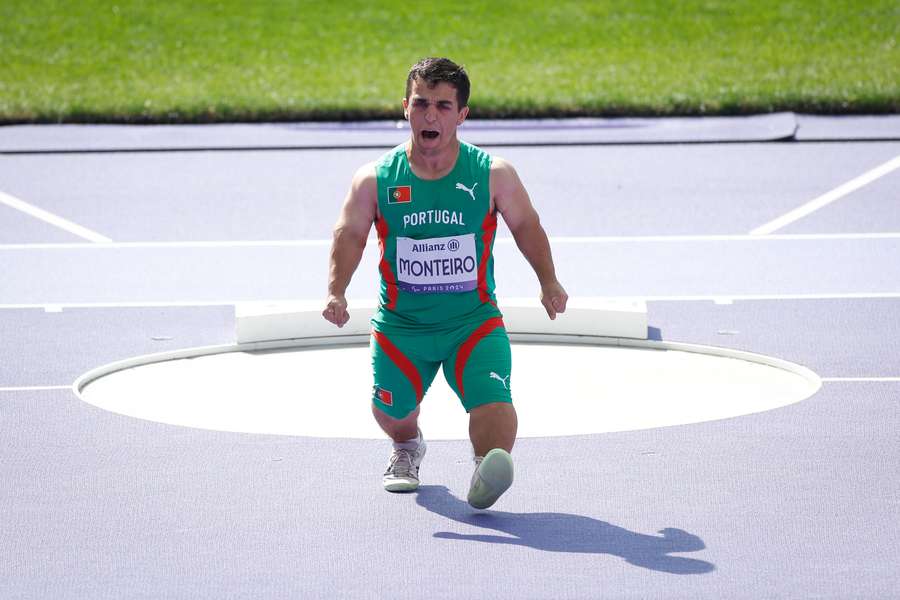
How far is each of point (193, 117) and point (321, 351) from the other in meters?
10.2

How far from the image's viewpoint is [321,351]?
29.5 feet

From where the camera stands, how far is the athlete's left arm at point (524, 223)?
6312mm

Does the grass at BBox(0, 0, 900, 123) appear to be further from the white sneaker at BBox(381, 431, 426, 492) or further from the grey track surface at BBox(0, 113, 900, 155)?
the white sneaker at BBox(381, 431, 426, 492)

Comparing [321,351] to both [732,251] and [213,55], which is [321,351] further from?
[213,55]

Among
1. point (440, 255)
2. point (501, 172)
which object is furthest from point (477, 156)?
point (440, 255)

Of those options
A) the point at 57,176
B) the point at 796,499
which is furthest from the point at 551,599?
the point at 57,176

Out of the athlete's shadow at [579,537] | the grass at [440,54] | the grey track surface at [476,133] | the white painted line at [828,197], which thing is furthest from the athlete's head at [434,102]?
the grass at [440,54]

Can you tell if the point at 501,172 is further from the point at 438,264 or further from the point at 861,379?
the point at 861,379

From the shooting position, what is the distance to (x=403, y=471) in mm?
6512

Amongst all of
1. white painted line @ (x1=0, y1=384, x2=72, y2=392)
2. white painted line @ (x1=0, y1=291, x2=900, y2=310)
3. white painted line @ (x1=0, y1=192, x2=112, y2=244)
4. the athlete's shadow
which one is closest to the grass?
white painted line @ (x1=0, y1=192, x2=112, y2=244)

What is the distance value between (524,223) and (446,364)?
2.08 feet

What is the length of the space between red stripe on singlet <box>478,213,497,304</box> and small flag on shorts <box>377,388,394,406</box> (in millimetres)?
525

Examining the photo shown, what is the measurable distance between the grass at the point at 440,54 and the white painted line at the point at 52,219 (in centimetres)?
452

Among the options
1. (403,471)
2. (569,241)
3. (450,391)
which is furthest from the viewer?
(569,241)
